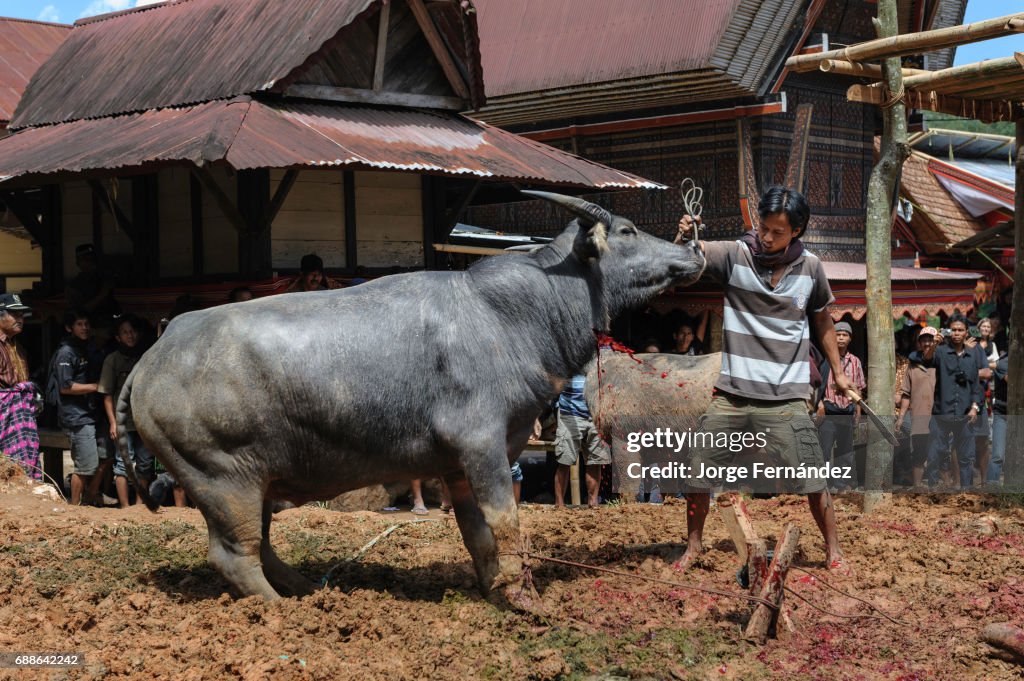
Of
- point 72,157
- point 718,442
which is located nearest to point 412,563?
point 718,442

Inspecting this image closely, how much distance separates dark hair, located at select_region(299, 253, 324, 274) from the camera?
9.29m

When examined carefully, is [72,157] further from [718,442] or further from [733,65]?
[733,65]

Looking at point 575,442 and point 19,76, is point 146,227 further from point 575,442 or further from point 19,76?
point 19,76

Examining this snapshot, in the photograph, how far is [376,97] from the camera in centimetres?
1038

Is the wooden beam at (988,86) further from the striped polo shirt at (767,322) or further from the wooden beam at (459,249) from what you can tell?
the wooden beam at (459,249)

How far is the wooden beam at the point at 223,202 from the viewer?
29.0ft

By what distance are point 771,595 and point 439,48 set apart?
7.07 meters

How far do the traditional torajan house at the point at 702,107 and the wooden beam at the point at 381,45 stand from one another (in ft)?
13.5

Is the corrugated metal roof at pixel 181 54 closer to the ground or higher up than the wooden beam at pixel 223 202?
higher up

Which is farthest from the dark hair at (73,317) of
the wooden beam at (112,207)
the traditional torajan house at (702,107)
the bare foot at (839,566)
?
the bare foot at (839,566)

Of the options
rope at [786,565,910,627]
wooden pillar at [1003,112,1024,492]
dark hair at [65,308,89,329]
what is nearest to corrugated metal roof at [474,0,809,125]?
wooden pillar at [1003,112,1024,492]

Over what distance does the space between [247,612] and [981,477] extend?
7330 millimetres

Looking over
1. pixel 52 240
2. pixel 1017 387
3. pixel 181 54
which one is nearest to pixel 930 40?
pixel 1017 387

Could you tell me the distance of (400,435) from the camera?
5430 millimetres
